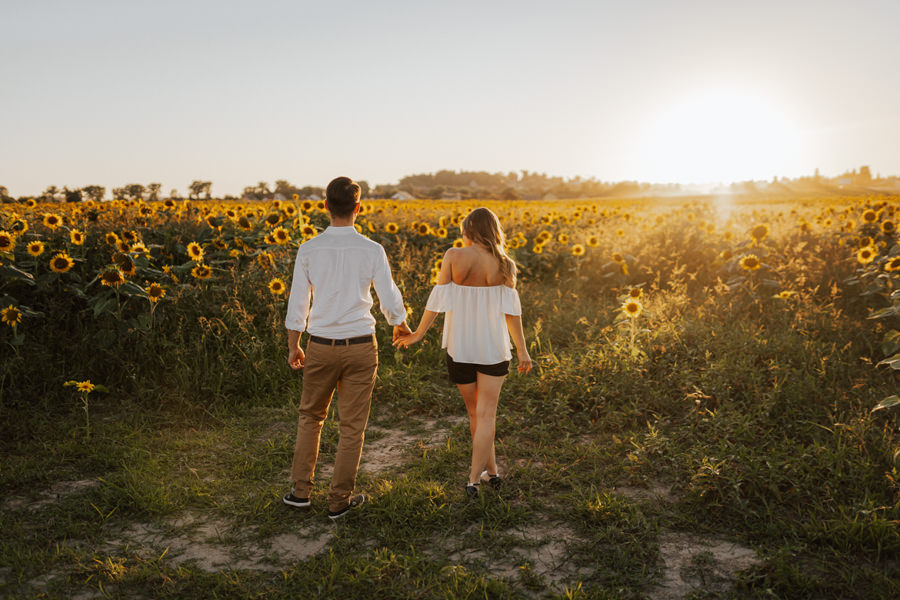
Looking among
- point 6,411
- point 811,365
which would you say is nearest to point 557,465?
point 811,365

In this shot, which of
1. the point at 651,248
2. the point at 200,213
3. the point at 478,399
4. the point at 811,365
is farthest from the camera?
the point at 651,248

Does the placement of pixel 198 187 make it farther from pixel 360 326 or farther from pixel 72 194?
pixel 360 326

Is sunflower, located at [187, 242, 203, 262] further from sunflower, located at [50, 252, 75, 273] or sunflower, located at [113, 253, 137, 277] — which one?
sunflower, located at [50, 252, 75, 273]

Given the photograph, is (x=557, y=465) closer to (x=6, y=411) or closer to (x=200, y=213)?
(x=6, y=411)

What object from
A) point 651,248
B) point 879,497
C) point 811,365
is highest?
point 651,248

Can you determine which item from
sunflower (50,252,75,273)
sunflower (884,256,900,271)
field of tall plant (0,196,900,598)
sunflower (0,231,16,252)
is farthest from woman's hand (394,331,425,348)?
sunflower (884,256,900,271)

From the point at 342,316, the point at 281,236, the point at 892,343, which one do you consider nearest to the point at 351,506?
the point at 342,316

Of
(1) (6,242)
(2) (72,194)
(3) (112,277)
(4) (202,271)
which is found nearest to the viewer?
(3) (112,277)

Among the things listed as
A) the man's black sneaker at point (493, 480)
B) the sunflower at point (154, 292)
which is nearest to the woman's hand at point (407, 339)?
the man's black sneaker at point (493, 480)

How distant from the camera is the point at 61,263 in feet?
17.9

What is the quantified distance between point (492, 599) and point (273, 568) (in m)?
1.08

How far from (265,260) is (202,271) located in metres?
0.64

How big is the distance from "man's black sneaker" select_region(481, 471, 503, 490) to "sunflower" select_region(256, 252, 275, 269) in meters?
3.51

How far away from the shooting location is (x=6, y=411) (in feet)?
15.8
